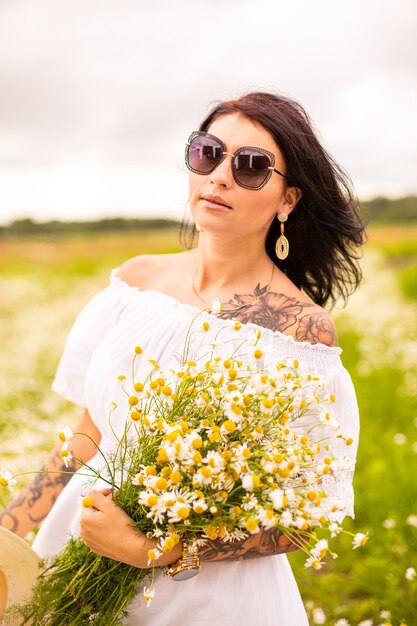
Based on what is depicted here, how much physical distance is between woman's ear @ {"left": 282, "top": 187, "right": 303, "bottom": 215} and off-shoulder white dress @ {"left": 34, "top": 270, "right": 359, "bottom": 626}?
23.4 inches

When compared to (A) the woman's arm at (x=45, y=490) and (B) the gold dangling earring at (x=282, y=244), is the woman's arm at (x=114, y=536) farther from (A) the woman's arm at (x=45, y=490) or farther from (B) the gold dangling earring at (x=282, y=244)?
(B) the gold dangling earring at (x=282, y=244)

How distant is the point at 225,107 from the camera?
2.53 metres

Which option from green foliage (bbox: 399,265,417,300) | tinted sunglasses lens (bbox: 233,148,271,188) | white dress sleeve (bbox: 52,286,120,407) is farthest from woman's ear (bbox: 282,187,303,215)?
green foliage (bbox: 399,265,417,300)

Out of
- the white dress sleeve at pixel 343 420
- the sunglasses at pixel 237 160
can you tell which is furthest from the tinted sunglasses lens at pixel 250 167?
the white dress sleeve at pixel 343 420

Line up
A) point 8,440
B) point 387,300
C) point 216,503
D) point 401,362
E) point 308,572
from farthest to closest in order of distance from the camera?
point 387,300
point 401,362
point 8,440
point 308,572
point 216,503

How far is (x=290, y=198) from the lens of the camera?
2.59 meters

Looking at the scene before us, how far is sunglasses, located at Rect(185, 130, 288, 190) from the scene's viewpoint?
7.67ft

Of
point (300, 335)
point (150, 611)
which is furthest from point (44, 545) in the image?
point (300, 335)

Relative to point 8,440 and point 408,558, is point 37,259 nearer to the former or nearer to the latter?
point 8,440

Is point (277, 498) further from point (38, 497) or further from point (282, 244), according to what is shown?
point (38, 497)

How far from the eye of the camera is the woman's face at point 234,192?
7.72 ft

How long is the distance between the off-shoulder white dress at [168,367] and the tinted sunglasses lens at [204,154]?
56 centimetres

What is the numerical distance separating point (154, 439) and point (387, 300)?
9.65 meters

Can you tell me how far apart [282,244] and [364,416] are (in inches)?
168
